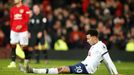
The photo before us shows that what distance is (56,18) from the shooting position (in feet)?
103

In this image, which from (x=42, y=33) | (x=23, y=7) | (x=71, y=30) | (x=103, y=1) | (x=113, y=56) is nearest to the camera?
(x=23, y=7)

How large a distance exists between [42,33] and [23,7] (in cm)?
381

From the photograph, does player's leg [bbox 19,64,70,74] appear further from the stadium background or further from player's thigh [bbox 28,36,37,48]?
the stadium background

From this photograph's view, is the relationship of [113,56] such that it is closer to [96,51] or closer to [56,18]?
[56,18]

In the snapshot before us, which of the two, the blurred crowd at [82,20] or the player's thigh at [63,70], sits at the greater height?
the blurred crowd at [82,20]

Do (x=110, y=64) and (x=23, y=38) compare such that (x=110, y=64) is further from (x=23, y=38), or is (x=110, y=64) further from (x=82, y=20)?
(x=82, y=20)

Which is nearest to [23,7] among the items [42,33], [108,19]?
[42,33]

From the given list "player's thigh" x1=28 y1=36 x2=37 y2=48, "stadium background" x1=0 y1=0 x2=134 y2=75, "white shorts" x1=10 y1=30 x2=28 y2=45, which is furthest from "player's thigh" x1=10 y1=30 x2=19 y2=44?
"stadium background" x1=0 y1=0 x2=134 y2=75

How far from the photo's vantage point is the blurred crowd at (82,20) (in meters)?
29.8

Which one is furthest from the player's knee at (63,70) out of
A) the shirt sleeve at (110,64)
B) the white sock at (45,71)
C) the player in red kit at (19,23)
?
the player in red kit at (19,23)

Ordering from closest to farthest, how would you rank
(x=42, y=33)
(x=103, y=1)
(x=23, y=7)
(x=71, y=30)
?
(x=23, y=7) → (x=42, y=33) → (x=71, y=30) → (x=103, y=1)

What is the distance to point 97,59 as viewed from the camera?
1473 cm

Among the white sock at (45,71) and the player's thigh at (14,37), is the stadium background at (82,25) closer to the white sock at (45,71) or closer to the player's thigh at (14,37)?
the player's thigh at (14,37)

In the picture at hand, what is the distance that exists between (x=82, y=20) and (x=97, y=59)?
16432mm
